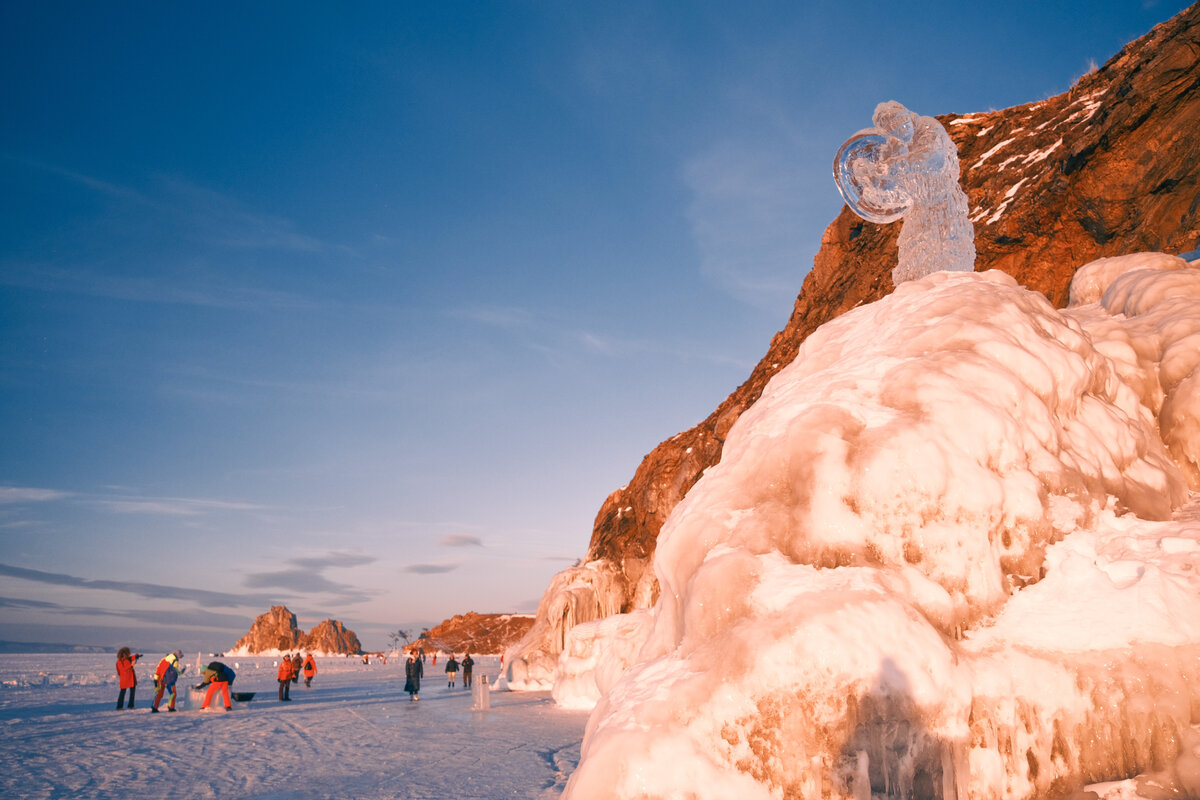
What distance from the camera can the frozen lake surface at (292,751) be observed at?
8.58 metres

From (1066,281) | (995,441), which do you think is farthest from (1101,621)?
(1066,281)

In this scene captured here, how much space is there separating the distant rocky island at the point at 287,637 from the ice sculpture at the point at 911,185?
14106 centimetres

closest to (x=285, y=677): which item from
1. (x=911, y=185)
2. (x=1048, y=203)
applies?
(x=911, y=185)

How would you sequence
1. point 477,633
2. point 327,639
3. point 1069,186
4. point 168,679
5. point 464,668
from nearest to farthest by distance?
point 1069,186 < point 168,679 < point 464,668 < point 477,633 < point 327,639

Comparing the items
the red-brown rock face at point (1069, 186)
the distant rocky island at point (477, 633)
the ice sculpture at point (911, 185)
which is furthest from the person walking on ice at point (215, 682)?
the distant rocky island at point (477, 633)

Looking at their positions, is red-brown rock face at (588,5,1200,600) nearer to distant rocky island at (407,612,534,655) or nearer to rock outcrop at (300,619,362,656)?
distant rocky island at (407,612,534,655)

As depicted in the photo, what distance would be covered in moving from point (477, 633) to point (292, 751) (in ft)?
259

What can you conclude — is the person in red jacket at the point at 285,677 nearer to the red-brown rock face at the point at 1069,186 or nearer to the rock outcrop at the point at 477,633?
the red-brown rock face at the point at 1069,186

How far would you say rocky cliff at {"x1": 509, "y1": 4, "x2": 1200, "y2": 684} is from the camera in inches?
538

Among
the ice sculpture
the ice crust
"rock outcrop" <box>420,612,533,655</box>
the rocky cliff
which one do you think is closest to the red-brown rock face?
the rocky cliff

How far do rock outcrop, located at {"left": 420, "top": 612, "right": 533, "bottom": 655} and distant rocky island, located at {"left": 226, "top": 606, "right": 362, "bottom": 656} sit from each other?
49176 mm

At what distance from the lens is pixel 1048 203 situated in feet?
54.2

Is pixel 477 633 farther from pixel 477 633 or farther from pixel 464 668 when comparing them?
pixel 464 668

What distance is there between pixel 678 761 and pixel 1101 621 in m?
3.01
